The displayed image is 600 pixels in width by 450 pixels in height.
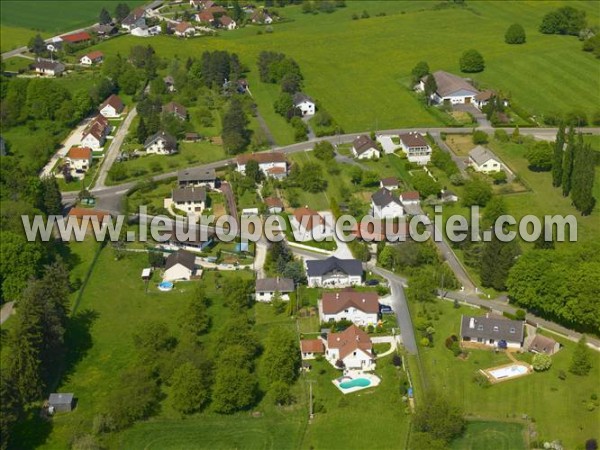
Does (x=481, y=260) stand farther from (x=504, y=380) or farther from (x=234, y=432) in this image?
(x=234, y=432)

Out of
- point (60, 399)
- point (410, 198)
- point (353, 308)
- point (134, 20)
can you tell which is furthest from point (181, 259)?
point (134, 20)

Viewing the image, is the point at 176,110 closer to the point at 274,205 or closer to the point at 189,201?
the point at 189,201

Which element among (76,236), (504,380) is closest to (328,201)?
(76,236)

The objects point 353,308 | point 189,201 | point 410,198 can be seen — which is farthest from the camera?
point 189,201

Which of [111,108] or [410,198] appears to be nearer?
[410,198]

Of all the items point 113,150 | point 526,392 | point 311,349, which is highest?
point 311,349

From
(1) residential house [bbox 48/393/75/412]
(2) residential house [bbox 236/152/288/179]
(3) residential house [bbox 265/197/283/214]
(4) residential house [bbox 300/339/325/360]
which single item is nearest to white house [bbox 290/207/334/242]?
(3) residential house [bbox 265/197/283/214]

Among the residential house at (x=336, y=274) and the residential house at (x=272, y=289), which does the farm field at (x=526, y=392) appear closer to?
the residential house at (x=336, y=274)
